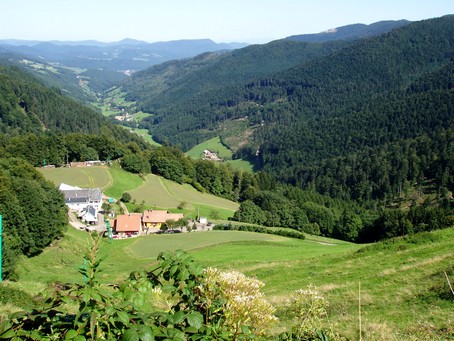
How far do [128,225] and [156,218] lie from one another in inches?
247

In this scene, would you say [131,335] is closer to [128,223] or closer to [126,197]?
[128,223]

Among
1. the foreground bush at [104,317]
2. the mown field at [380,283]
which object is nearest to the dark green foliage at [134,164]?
the mown field at [380,283]

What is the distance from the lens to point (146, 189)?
267 ft

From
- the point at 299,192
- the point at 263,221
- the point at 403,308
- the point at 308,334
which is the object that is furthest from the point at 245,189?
the point at 308,334

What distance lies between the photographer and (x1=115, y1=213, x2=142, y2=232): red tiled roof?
59156 mm

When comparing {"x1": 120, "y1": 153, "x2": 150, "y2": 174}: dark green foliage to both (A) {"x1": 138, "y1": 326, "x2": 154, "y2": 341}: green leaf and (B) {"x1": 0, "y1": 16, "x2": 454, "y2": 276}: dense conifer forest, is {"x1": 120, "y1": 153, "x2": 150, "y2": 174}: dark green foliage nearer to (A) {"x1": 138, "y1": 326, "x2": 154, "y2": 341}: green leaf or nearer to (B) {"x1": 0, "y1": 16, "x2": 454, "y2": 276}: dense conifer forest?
(B) {"x1": 0, "y1": 16, "x2": 454, "y2": 276}: dense conifer forest

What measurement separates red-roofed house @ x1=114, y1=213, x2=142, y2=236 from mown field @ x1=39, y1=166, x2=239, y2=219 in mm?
10850

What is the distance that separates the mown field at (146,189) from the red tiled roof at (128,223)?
1072cm

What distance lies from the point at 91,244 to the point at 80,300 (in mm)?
507

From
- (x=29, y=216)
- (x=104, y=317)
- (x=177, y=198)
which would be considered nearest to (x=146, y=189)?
(x=177, y=198)

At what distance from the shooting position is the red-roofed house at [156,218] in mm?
64500

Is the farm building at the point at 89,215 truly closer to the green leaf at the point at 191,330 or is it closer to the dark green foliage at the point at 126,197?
the dark green foliage at the point at 126,197

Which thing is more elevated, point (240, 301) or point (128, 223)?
point (240, 301)

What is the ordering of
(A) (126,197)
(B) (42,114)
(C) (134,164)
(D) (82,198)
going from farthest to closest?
(B) (42,114) → (C) (134,164) → (A) (126,197) → (D) (82,198)
